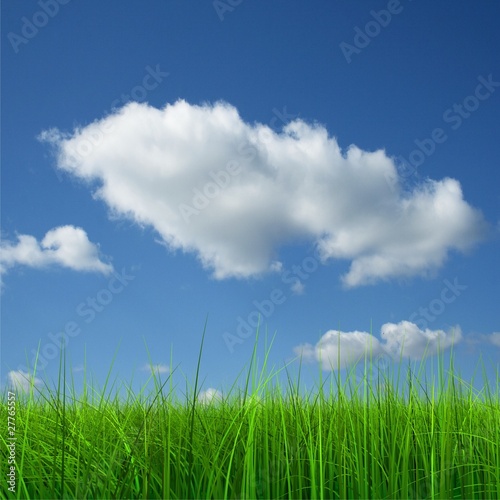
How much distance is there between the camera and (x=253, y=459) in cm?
309

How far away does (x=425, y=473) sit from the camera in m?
3.30

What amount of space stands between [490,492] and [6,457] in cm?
276

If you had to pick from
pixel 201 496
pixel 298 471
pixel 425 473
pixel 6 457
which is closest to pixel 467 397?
pixel 425 473

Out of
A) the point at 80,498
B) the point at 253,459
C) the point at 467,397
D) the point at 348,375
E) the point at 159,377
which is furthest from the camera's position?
the point at 467,397

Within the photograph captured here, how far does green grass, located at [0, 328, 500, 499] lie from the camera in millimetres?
2920

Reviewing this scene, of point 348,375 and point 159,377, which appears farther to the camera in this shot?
point 348,375

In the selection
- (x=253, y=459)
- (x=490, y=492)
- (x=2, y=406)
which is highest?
(x=2, y=406)

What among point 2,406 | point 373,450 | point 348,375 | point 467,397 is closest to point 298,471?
point 373,450

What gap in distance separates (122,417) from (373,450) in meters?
1.78

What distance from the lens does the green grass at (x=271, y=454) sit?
9.58 feet

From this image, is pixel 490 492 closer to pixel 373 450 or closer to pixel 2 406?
pixel 373 450

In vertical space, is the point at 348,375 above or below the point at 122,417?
above

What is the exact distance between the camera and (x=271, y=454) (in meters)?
3.34

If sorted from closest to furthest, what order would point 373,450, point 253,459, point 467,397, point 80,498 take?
point 80,498, point 253,459, point 373,450, point 467,397
